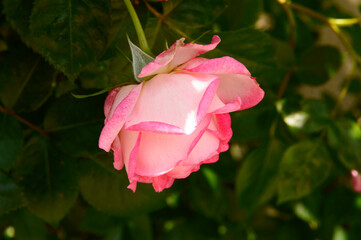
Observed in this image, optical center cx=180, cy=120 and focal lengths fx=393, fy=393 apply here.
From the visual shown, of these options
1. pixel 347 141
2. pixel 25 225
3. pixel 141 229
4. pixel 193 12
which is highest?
pixel 193 12

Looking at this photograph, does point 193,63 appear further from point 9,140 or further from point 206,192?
point 206,192

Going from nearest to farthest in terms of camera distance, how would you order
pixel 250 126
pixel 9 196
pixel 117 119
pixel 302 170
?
1. pixel 117 119
2. pixel 9 196
3. pixel 302 170
4. pixel 250 126

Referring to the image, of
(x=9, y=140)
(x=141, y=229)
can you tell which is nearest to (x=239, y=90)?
(x=9, y=140)

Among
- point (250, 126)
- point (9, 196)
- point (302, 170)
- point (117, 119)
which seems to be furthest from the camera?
point (250, 126)

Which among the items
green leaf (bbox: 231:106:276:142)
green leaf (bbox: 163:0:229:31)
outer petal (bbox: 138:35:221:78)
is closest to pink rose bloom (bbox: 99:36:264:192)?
outer petal (bbox: 138:35:221:78)

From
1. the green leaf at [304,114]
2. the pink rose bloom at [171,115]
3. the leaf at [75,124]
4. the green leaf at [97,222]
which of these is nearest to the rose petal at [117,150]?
the pink rose bloom at [171,115]

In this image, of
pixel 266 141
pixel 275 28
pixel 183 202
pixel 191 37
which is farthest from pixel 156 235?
pixel 191 37
